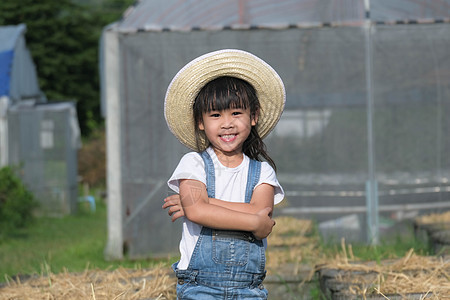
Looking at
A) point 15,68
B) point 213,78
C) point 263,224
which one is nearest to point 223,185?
point 263,224

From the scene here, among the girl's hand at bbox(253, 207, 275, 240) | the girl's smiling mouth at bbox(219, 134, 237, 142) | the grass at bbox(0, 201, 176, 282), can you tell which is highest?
the girl's smiling mouth at bbox(219, 134, 237, 142)

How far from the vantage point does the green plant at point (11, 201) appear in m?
10.7

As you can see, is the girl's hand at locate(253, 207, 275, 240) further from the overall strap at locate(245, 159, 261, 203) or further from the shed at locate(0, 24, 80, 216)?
the shed at locate(0, 24, 80, 216)

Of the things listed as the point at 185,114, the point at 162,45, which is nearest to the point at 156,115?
the point at 162,45

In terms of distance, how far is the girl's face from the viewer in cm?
310

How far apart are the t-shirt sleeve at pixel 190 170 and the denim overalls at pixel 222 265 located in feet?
0.14

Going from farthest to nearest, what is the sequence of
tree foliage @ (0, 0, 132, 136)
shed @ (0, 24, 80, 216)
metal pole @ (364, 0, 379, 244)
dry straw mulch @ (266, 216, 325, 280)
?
1. tree foliage @ (0, 0, 132, 136)
2. shed @ (0, 24, 80, 216)
3. metal pole @ (364, 0, 379, 244)
4. dry straw mulch @ (266, 216, 325, 280)

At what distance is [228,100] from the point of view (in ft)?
10.2

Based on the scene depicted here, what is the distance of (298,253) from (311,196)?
162cm

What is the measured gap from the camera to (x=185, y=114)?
10.8ft

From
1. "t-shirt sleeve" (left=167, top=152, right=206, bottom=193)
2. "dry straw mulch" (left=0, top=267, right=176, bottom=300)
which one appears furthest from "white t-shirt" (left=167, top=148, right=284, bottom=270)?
"dry straw mulch" (left=0, top=267, right=176, bottom=300)

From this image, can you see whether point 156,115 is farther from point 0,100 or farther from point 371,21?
point 0,100

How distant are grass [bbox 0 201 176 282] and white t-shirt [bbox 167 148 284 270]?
6.50 ft

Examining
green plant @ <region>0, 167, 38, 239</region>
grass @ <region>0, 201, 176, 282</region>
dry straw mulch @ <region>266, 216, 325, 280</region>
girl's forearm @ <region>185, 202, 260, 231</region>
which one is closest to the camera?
girl's forearm @ <region>185, 202, 260, 231</region>
